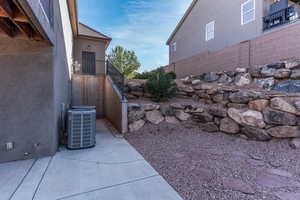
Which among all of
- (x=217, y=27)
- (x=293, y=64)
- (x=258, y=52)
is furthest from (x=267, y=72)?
(x=217, y=27)

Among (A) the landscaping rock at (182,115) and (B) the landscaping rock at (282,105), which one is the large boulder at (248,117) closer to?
(B) the landscaping rock at (282,105)

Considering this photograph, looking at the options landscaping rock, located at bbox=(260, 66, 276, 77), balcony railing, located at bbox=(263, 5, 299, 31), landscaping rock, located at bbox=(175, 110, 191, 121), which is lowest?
landscaping rock, located at bbox=(175, 110, 191, 121)

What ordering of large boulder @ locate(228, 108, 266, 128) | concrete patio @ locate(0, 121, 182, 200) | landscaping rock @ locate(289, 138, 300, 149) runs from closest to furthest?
concrete patio @ locate(0, 121, 182, 200) < landscaping rock @ locate(289, 138, 300, 149) < large boulder @ locate(228, 108, 266, 128)

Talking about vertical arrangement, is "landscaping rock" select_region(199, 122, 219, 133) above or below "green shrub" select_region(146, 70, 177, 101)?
below

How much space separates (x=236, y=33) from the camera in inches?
350

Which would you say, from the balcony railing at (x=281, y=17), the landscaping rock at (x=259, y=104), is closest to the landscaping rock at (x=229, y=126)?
the landscaping rock at (x=259, y=104)

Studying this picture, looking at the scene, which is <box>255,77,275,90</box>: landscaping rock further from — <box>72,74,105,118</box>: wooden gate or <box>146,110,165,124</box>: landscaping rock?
<box>72,74,105,118</box>: wooden gate

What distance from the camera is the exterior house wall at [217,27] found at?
822 centimetres

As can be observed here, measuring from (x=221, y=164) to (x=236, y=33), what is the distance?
8.59m

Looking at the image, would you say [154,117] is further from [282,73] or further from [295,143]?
[282,73]

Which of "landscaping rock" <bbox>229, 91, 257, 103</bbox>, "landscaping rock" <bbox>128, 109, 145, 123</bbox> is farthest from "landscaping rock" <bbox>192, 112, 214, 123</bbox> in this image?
"landscaping rock" <bbox>128, 109, 145, 123</bbox>

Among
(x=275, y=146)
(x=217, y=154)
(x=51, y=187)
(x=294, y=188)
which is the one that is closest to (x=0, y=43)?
(x=51, y=187)

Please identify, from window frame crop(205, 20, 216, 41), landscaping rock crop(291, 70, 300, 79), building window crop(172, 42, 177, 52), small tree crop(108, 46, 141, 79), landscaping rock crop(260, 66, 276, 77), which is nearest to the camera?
landscaping rock crop(291, 70, 300, 79)

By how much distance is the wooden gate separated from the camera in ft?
23.5
